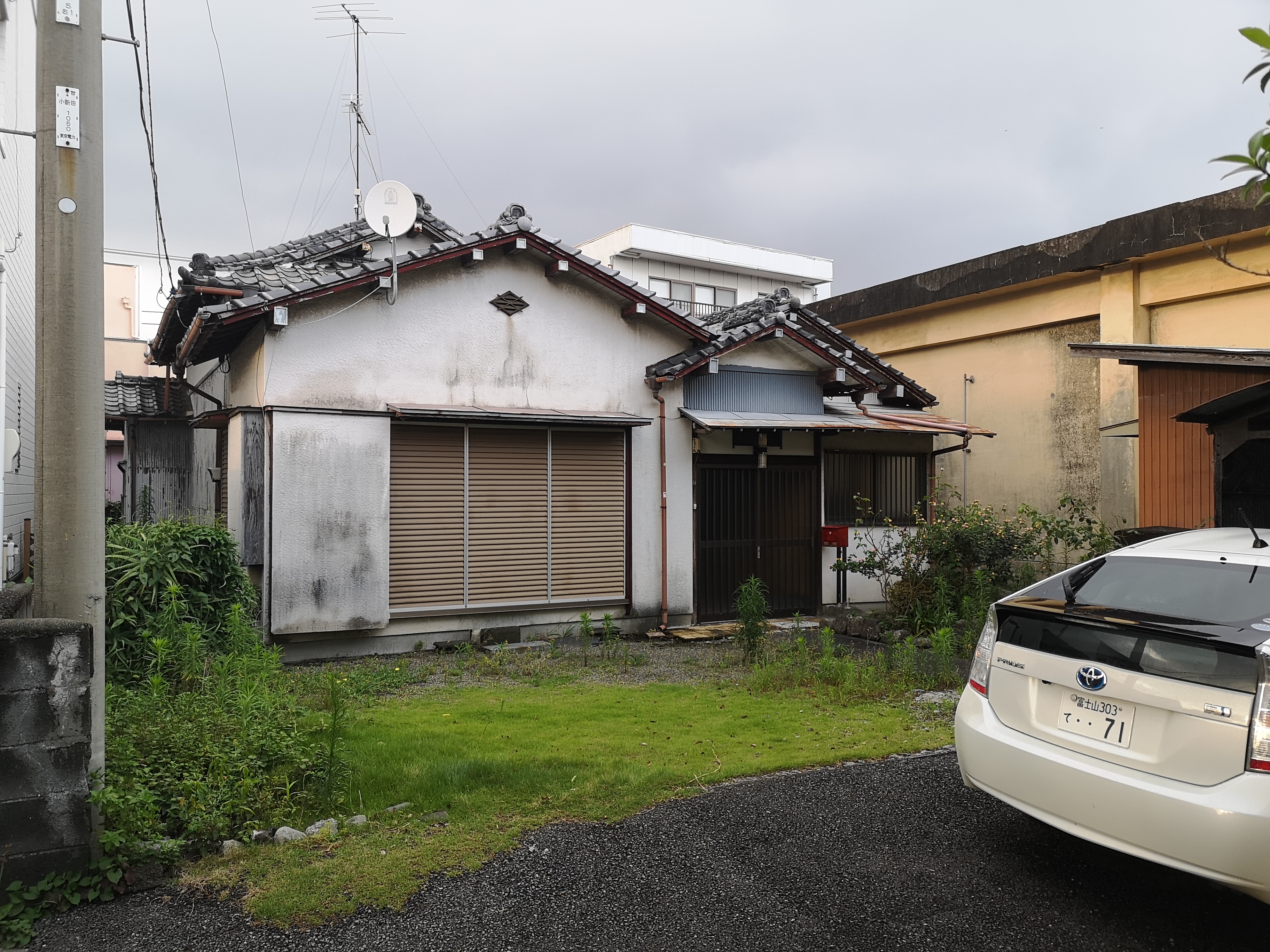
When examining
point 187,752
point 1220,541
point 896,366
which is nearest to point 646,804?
point 187,752

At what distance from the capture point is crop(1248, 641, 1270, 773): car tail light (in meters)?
3.20

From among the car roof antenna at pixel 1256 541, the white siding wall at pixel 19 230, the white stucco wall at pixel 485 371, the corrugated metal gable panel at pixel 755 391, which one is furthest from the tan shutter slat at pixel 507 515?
the car roof antenna at pixel 1256 541

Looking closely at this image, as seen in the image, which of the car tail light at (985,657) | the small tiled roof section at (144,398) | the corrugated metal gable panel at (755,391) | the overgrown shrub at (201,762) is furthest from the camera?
the small tiled roof section at (144,398)

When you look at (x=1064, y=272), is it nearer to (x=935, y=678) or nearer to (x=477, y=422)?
(x=935, y=678)

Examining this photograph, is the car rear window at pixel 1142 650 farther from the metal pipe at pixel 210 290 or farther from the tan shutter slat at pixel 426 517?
the metal pipe at pixel 210 290

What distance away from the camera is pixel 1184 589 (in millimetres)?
4098

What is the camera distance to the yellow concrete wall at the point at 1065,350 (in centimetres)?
1177

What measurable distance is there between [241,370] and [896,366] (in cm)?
1230

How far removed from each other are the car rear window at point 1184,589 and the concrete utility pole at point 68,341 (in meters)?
4.64

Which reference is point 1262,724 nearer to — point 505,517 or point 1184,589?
point 1184,589

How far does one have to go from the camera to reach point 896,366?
57.6 feet

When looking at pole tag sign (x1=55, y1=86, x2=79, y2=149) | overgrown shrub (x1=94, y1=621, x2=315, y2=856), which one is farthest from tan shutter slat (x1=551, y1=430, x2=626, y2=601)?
pole tag sign (x1=55, y1=86, x2=79, y2=149)

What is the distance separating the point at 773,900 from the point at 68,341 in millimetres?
4009

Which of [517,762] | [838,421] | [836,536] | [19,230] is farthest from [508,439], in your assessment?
[517,762]
